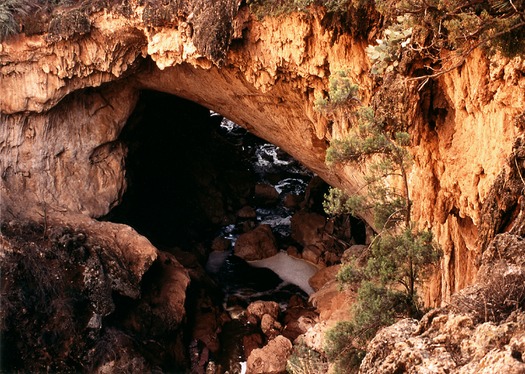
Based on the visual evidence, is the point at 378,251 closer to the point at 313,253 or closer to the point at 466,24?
the point at 466,24

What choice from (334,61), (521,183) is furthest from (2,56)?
(521,183)

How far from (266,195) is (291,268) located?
153 inches

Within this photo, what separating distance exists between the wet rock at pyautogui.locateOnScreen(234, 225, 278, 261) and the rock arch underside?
3.62 m

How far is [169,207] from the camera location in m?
18.2

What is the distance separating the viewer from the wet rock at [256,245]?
16.9 metres

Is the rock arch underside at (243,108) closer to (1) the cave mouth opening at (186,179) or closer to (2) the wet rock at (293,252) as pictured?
(1) the cave mouth opening at (186,179)

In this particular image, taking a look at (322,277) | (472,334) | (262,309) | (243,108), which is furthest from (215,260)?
(472,334)

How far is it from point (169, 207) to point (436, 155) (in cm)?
1146

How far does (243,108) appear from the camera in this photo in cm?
1382

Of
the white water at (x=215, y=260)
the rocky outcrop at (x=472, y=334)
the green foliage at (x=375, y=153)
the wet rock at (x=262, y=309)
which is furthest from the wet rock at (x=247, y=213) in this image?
the rocky outcrop at (x=472, y=334)

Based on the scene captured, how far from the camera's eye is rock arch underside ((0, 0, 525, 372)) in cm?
656

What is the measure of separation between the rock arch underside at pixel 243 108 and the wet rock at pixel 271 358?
99.8 inches

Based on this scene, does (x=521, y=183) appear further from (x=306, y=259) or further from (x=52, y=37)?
(x=306, y=259)

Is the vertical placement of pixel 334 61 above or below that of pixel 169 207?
above
